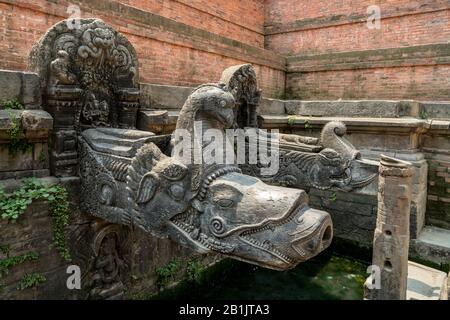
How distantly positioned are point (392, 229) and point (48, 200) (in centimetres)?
385

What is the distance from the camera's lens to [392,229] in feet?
13.5

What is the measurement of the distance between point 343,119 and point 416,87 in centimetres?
350

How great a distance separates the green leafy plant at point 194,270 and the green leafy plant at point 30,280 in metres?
2.53

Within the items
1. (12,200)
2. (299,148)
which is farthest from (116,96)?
(299,148)

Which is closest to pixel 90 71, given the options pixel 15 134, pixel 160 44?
pixel 15 134

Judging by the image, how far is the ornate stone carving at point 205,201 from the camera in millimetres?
2330

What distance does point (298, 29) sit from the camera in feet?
42.2

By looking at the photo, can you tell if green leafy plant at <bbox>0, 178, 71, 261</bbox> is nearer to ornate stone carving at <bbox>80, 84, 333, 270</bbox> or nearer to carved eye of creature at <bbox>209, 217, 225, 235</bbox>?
ornate stone carving at <bbox>80, 84, 333, 270</bbox>

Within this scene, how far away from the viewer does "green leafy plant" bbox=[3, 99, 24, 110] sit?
10.1ft

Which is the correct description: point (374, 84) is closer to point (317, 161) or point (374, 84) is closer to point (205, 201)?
point (317, 161)

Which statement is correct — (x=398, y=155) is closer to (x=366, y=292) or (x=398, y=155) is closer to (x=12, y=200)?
(x=366, y=292)

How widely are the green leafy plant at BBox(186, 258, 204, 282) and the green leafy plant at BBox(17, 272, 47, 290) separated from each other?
8.29 ft

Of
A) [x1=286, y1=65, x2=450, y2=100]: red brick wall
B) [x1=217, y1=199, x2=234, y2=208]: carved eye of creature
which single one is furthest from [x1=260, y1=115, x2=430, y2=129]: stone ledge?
[x1=217, y1=199, x2=234, y2=208]: carved eye of creature

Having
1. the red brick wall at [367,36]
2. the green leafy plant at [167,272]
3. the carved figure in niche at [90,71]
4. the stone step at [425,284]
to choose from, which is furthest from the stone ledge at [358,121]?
the red brick wall at [367,36]
